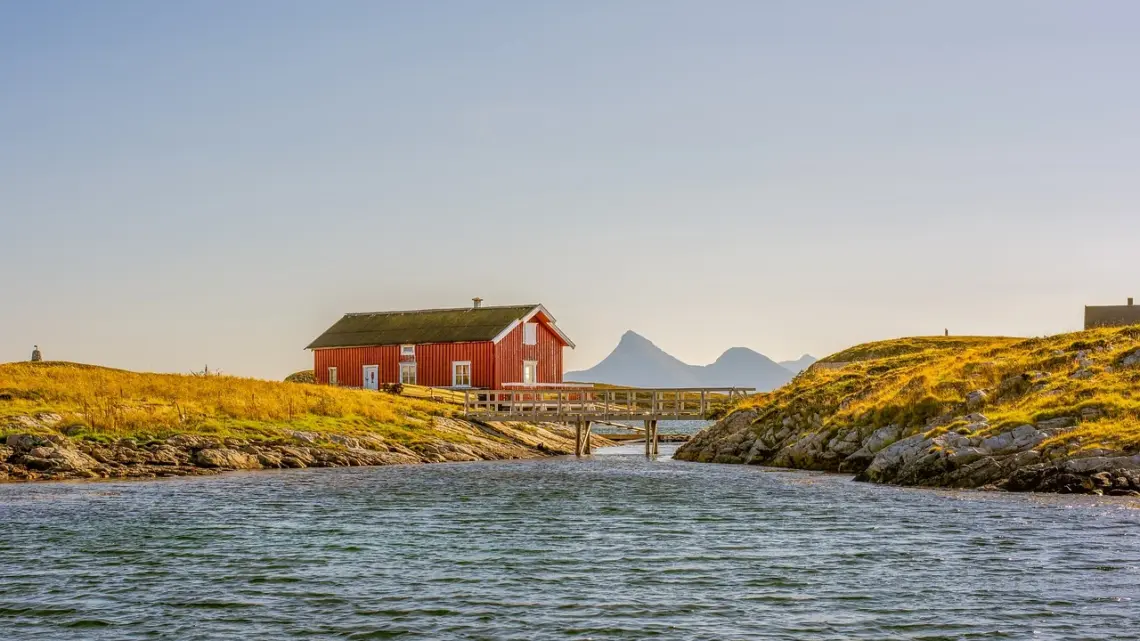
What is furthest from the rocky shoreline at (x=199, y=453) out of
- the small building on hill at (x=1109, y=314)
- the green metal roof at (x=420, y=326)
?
the small building on hill at (x=1109, y=314)

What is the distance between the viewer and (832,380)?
55.5 metres

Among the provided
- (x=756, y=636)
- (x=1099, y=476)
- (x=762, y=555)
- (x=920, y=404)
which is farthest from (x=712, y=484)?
(x=756, y=636)

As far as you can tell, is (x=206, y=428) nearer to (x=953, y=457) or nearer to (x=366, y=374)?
(x=953, y=457)

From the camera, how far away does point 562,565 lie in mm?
21719

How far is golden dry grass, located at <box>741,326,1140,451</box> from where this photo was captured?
36938mm

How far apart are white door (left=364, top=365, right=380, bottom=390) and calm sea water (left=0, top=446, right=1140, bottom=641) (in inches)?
1653

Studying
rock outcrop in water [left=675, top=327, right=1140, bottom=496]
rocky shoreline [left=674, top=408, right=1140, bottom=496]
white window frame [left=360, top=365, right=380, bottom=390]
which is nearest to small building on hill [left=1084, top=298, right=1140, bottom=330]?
rock outcrop in water [left=675, top=327, right=1140, bottom=496]

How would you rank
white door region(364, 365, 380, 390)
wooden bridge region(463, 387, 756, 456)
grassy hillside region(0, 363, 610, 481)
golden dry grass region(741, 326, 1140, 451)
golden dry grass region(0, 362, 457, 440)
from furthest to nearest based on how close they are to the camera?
1. white door region(364, 365, 380, 390)
2. wooden bridge region(463, 387, 756, 456)
3. golden dry grass region(0, 362, 457, 440)
4. grassy hillside region(0, 363, 610, 481)
5. golden dry grass region(741, 326, 1140, 451)

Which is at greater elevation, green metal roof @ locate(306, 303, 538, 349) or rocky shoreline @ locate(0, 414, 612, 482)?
green metal roof @ locate(306, 303, 538, 349)

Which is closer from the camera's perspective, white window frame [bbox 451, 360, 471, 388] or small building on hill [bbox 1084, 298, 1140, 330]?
small building on hill [bbox 1084, 298, 1140, 330]

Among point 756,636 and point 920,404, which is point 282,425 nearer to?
point 920,404

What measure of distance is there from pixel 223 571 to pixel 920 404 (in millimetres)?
29508

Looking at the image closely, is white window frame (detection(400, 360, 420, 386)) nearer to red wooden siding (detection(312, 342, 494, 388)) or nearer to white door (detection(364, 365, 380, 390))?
red wooden siding (detection(312, 342, 494, 388))

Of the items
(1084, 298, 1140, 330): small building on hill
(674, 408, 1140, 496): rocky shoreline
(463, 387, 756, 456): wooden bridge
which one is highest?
(1084, 298, 1140, 330): small building on hill
